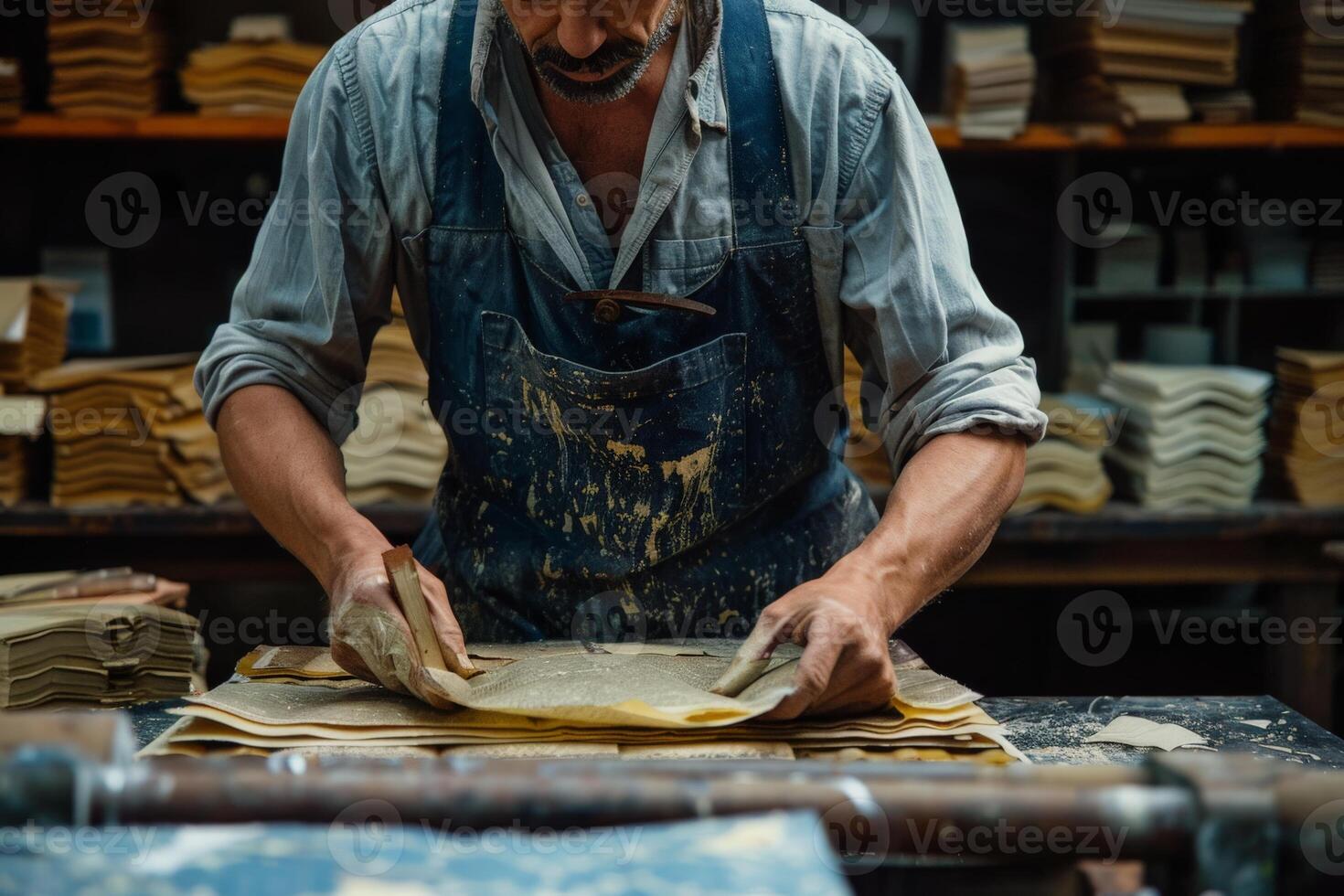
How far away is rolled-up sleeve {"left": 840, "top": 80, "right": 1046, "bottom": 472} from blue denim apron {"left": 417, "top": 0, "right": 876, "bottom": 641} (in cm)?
12

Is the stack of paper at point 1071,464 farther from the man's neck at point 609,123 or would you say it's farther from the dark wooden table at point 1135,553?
the man's neck at point 609,123

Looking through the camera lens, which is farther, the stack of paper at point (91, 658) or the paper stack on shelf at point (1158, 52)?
the paper stack on shelf at point (1158, 52)

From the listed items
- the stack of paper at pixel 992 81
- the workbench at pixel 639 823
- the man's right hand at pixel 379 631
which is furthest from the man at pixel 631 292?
the stack of paper at pixel 992 81

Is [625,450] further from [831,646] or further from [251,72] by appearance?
[251,72]

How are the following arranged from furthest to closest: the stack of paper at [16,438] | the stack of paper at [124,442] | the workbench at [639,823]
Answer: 1. the stack of paper at [124,442]
2. the stack of paper at [16,438]
3. the workbench at [639,823]

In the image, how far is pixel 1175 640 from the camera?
514 cm

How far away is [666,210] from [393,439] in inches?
82.0

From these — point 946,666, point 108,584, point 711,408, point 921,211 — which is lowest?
point 946,666

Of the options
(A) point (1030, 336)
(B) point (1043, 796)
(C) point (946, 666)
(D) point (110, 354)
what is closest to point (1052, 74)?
(A) point (1030, 336)

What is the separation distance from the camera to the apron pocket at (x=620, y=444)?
219 centimetres

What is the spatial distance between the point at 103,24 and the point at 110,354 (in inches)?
44.5

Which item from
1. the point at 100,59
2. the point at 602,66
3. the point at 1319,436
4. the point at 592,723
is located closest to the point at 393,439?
the point at 100,59

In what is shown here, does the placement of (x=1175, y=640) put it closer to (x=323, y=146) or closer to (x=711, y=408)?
(x=711, y=408)

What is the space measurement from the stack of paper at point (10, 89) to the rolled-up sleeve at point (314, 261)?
2232mm
